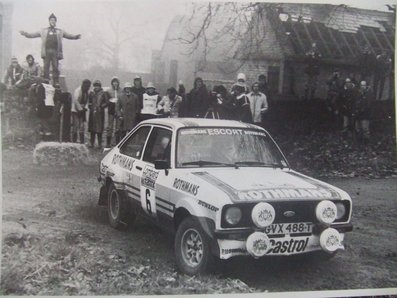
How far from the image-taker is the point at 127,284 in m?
3.74

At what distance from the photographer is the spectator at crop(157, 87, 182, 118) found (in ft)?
14.4

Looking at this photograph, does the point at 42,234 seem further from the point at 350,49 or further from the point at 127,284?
the point at 350,49

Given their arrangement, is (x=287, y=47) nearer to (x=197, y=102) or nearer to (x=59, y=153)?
(x=197, y=102)

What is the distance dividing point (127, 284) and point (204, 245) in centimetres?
69

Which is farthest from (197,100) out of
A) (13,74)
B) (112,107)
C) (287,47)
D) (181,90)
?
(13,74)

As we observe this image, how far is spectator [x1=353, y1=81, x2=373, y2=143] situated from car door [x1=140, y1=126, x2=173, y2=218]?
1806 millimetres

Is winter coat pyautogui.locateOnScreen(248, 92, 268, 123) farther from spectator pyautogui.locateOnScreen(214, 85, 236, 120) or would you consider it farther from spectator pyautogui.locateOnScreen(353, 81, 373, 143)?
spectator pyautogui.locateOnScreen(353, 81, 373, 143)

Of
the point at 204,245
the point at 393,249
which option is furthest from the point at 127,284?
the point at 393,249

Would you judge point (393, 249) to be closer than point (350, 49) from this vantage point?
Yes

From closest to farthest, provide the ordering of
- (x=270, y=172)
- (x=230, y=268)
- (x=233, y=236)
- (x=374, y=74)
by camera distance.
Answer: (x=233, y=236) → (x=230, y=268) → (x=270, y=172) → (x=374, y=74)

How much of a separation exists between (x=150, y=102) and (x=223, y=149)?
860 mm

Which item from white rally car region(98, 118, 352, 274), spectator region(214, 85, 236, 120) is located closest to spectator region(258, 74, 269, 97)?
spectator region(214, 85, 236, 120)

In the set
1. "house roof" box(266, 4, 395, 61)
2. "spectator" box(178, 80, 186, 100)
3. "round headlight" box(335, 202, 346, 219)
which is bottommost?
"round headlight" box(335, 202, 346, 219)

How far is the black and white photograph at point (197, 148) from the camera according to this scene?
12.0 feet
